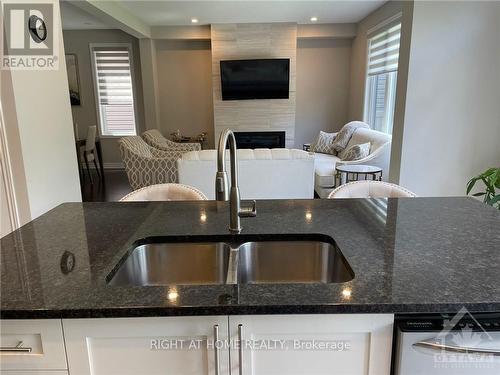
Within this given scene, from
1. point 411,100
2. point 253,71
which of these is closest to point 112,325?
point 411,100

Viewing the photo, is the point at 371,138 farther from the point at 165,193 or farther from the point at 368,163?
the point at 165,193

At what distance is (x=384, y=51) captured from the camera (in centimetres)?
545

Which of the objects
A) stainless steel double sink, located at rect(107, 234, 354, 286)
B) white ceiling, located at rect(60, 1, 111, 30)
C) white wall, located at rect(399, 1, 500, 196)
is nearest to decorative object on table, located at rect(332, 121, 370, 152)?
white wall, located at rect(399, 1, 500, 196)

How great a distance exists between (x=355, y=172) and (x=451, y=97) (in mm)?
1307

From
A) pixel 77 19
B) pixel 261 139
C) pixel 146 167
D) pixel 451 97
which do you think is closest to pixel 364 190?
pixel 451 97

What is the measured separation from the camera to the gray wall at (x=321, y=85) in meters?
6.97

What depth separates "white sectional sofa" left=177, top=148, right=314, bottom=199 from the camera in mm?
3287

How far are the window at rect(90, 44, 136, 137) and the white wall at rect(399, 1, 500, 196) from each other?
568 cm

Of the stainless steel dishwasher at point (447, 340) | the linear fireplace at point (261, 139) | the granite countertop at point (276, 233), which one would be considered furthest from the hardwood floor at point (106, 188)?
the stainless steel dishwasher at point (447, 340)

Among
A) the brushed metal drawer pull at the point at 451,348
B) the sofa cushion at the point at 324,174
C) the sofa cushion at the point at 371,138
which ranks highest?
the sofa cushion at the point at 371,138

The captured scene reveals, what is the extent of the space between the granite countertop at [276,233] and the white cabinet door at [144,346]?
0.14ft

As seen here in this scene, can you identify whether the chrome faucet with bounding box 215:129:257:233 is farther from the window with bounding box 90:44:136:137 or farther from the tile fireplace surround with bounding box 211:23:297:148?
the window with bounding box 90:44:136:137

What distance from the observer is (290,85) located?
651cm

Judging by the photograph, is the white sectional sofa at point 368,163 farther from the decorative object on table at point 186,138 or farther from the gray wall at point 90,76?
the gray wall at point 90,76
